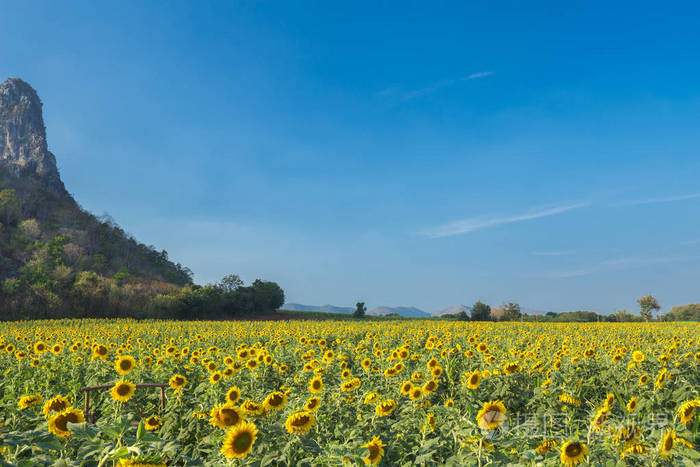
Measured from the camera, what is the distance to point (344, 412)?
13.1ft

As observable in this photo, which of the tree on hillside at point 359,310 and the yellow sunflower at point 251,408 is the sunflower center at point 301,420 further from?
the tree on hillside at point 359,310

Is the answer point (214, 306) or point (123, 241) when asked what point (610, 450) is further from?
point (123, 241)

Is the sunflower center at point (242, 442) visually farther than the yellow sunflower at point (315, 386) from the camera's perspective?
No

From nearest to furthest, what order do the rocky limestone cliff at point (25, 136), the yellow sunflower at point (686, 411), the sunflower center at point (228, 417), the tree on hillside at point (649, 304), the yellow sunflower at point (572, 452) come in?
the yellow sunflower at point (572, 452), the sunflower center at point (228, 417), the yellow sunflower at point (686, 411), the tree on hillside at point (649, 304), the rocky limestone cliff at point (25, 136)

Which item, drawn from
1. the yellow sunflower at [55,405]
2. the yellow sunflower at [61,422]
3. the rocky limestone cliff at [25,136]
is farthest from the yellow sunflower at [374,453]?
the rocky limestone cliff at [25,136]

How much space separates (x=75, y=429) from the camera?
66.1 inches

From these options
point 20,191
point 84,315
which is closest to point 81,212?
point 20,191

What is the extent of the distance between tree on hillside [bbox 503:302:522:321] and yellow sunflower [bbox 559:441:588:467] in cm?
5078

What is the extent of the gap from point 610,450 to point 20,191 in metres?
99.2

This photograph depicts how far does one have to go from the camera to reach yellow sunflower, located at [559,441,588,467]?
2.06 m

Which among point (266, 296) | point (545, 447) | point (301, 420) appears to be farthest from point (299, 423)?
point (266, 296)

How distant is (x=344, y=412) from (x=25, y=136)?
143046mm

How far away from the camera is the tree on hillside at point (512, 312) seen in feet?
162

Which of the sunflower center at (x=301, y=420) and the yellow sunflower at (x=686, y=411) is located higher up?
the yellow sunflower at (x=686, y=411)
